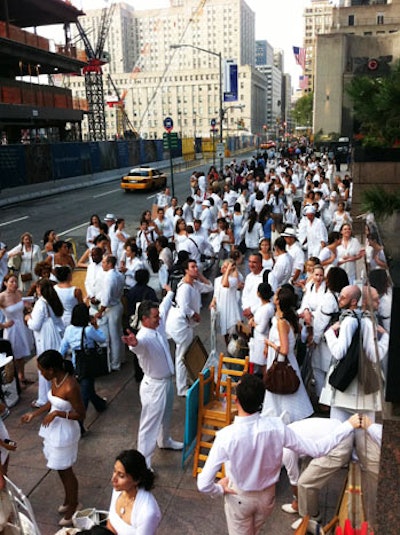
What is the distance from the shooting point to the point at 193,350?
646 centimetres

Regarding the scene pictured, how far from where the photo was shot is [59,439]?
459 cm

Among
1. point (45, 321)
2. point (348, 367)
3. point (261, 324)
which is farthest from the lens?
point (45, 321)

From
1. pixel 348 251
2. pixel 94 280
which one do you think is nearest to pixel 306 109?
pixel 348 251

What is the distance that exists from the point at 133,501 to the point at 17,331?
4.66m

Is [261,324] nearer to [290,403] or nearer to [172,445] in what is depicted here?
[290,403]

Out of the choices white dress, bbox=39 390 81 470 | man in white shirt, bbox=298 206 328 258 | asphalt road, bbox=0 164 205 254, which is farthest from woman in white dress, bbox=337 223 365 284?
asphalt road, bbox=0 164 205 254

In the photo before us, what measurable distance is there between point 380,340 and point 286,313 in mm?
2674

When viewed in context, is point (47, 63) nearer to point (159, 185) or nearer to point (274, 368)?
point (159, 185)

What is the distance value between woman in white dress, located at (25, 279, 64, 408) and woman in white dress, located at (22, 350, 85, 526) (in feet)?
6.85

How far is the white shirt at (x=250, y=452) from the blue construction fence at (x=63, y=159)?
2747cm

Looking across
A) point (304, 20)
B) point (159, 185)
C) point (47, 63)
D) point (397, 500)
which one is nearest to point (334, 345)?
point (397, 500)

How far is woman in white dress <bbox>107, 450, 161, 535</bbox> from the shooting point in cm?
322

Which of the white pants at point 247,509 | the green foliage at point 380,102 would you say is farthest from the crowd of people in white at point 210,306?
the green foliage at point 380,102

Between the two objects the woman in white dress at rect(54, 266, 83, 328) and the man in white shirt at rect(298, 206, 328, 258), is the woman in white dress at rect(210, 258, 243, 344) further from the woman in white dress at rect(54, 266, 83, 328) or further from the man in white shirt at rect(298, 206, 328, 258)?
the man in white shirt at rect(298, 206, 328, 258)
